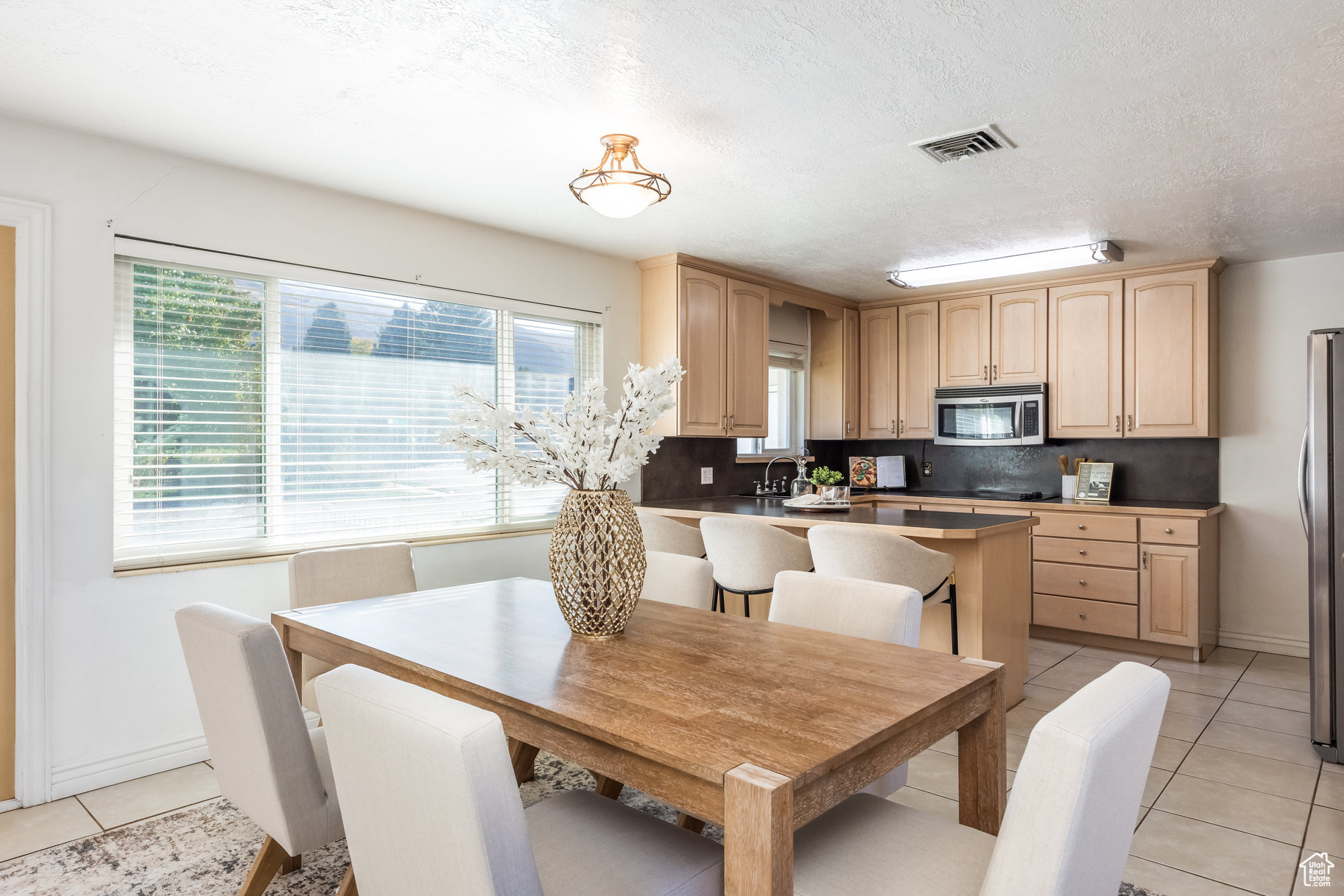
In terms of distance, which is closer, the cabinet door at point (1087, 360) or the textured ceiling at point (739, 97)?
the textured ceiling at point (739, 97)

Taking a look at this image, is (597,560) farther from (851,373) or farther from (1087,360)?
(851,373)

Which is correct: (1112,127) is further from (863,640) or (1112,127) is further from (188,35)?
(188,35)

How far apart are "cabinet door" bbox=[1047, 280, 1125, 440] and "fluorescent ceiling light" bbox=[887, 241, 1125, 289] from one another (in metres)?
0.52

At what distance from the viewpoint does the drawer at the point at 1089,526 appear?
442 centimetres

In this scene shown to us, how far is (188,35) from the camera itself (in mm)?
2018

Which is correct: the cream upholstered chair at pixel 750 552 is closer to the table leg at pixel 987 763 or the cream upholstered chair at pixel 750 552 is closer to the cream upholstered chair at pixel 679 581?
the cream upholstered chair at pixel 679 581

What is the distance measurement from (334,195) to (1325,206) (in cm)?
434

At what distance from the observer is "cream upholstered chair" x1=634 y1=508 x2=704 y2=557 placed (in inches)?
143

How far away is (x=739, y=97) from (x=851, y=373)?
12.0 ft

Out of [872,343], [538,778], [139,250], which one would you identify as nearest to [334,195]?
[139,250]

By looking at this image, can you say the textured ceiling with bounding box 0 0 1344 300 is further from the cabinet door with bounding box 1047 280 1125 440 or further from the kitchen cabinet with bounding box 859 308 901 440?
the kitchen cabinet with bounding box 859 308 901 440

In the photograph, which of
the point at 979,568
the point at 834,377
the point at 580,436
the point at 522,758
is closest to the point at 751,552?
the point at 979,568

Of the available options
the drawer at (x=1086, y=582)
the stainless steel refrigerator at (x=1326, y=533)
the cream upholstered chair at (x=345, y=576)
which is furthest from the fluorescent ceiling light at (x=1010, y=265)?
the cream upholstered chair at (x=345, y=576)

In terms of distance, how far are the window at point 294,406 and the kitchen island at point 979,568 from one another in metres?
1.14
